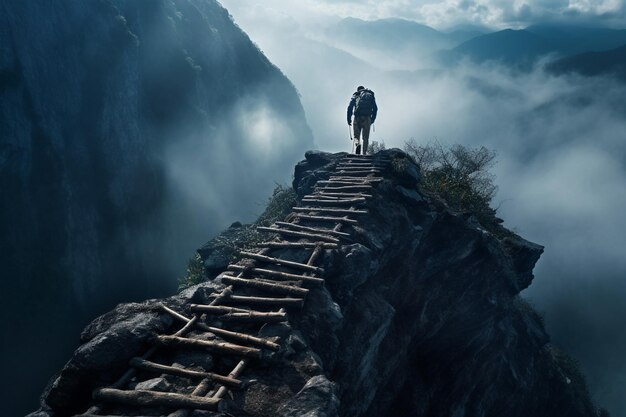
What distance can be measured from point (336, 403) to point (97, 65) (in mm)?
51186

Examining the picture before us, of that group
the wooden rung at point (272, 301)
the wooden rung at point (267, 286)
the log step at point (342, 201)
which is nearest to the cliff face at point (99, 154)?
the log step at point (342, 201)

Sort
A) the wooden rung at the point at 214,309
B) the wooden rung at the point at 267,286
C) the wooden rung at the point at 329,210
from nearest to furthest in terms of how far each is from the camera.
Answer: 1. the wooden rung at the point at 214,309
2. the wooden rung at the point at 267,286
3. the wooden rung at the point at 329,210

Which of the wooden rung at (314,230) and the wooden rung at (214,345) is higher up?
the wooden rung at (314,230)

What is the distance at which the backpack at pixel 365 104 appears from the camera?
22.7 meters

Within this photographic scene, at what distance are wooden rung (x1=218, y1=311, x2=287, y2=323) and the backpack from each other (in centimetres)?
1485

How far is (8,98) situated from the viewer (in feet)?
132

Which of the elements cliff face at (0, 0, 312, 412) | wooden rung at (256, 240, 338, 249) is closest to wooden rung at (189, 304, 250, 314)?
wooden rung at (256, 240, 338, 249)

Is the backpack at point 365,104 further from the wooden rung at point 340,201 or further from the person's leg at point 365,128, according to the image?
the wooden rung at point 340,201

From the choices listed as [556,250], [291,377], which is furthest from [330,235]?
[556,250]

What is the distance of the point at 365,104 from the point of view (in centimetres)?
2270

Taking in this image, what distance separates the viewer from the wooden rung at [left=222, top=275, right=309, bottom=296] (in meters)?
11.2

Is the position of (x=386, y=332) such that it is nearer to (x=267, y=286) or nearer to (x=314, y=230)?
(x=314, y=230)

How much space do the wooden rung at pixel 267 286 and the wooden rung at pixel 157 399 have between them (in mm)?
3895

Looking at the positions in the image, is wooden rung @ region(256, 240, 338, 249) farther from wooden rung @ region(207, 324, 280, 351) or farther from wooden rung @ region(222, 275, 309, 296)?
wooden rung @ region(207, 324, 280, 351)
